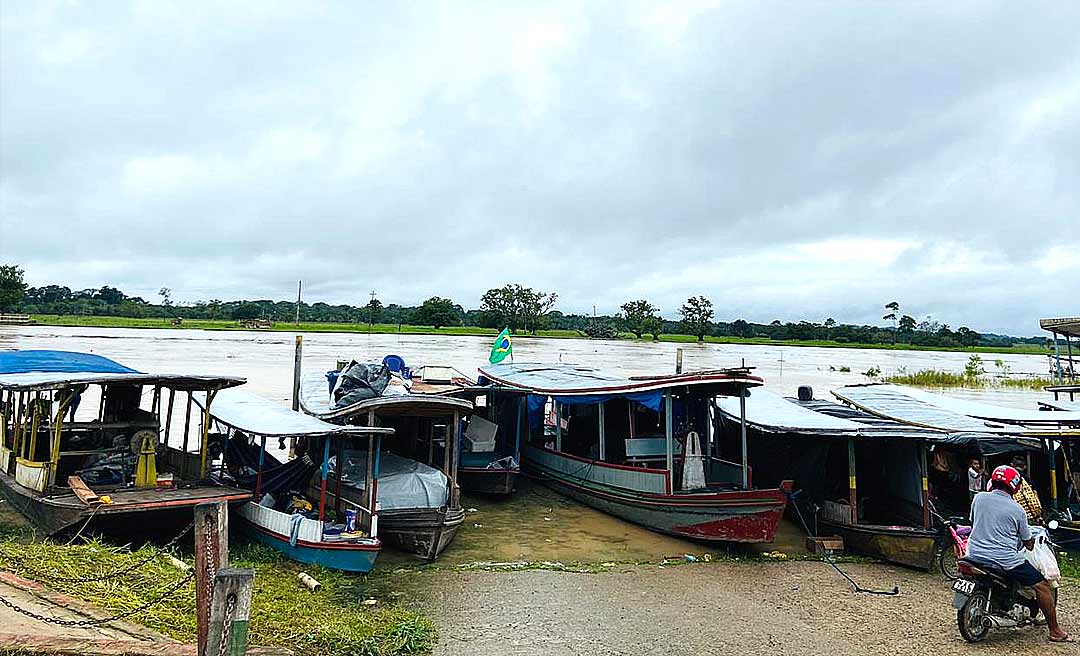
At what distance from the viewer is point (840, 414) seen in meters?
12.9

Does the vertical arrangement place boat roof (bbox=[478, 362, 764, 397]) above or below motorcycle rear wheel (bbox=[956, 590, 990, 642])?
above

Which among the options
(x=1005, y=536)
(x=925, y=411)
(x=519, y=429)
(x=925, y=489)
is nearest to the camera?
(x=1005, y=536)

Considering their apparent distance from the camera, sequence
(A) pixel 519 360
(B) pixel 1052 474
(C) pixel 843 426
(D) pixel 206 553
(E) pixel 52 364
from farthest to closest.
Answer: (A) pixel 519 360 < (E) pixel 52 364 < (C) pixel 843 426 < (B) pixel 1052 474 < (D) pixel 206 553

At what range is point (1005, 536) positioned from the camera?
19.1ft

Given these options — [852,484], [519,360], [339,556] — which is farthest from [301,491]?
[519,360]

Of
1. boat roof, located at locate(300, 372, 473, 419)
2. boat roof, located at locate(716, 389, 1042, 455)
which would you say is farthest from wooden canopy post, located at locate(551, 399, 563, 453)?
boat roof, located at locate(300, 372, 473, 419)

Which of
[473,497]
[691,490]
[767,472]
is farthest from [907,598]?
[473,497]

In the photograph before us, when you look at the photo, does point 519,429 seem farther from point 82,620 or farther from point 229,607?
point 229,607

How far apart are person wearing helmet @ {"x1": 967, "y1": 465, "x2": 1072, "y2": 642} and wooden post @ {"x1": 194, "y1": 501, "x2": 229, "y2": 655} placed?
508 centimetres

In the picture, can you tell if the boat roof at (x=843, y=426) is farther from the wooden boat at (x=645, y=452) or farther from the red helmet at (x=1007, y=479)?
the red helmet at (x=1007, y=479)

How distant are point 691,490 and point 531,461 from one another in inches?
163

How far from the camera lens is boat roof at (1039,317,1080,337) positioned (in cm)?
1415

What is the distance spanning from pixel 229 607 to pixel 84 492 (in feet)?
16.7

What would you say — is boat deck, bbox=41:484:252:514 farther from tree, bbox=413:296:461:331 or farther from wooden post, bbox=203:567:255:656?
tree, bbox=413:296:461:331
